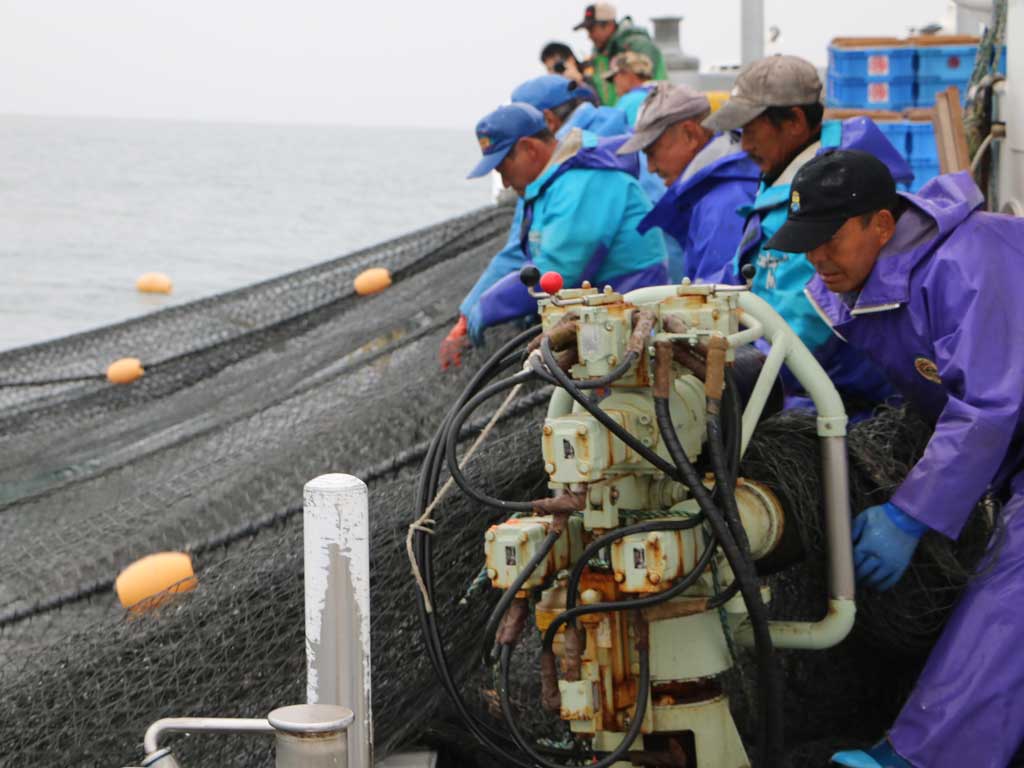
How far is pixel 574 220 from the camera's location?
4566mm

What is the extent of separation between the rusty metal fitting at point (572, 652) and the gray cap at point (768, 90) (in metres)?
1.64

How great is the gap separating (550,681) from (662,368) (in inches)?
23.9

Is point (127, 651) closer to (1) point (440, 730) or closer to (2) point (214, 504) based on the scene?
(1) point (440, 730)

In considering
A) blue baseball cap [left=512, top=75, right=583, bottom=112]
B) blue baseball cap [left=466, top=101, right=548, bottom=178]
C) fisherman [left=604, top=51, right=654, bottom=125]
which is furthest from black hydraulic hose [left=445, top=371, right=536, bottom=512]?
fisherman [left=604, top=51, right=654, bottom=125]

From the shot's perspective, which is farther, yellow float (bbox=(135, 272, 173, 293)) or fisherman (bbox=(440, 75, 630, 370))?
yellow float (bbox=(135, 272, 173, 293))

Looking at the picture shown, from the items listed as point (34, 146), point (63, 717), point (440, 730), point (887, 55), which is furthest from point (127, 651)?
point (34, 146)

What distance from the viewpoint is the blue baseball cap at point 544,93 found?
6477mm

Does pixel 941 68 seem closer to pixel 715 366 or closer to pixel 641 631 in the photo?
pixel 715 366

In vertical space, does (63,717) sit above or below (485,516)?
below

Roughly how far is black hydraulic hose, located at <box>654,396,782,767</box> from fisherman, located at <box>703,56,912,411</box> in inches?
37.0

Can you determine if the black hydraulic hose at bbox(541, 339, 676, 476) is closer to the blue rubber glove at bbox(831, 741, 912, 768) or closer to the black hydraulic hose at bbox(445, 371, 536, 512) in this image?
the black hydraulic hose at bbox(445, 371, 536, 512)

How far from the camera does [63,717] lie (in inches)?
114

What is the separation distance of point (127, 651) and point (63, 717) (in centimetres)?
20

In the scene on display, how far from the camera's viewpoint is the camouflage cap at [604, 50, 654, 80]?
8.05 m
